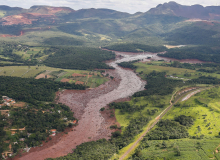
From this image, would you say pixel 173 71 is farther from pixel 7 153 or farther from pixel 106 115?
pixel 7 153

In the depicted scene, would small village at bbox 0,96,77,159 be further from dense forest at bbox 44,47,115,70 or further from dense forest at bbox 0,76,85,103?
dense forest at bbox 44,47,115,70

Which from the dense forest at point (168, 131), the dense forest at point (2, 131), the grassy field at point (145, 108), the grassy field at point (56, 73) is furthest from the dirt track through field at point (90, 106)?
the dense forest at point (168, 131)

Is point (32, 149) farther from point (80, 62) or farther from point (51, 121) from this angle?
point (80, 62)

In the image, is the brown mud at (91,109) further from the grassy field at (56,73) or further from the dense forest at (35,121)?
the grassy field at (56,73)

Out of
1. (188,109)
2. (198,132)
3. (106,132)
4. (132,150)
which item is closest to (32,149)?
(106,132)

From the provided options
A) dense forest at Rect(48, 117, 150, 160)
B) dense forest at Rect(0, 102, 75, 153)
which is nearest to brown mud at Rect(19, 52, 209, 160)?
dense forest at Rect(0, 102, 75, 153)

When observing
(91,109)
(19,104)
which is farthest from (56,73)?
(19,104)

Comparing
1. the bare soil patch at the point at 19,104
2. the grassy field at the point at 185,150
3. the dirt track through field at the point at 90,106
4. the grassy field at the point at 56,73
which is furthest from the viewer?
the grassy field at the point at 56,73
